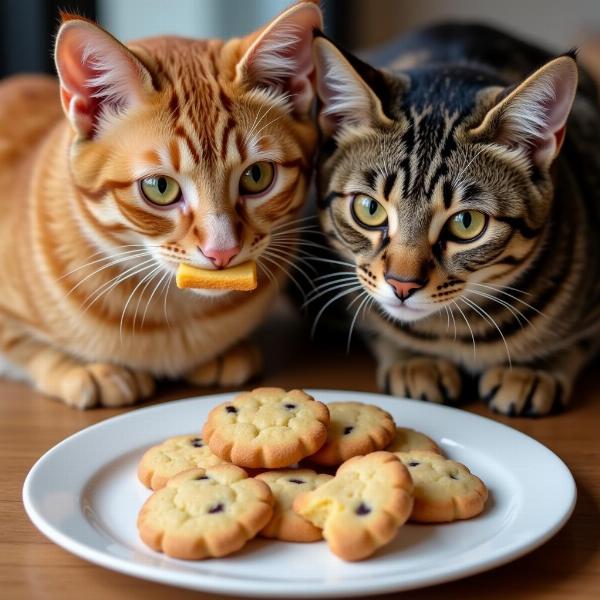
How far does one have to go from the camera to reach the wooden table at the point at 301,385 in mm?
925

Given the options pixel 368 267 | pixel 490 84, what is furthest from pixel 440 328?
pixel 490 84

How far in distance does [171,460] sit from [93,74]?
523 mm

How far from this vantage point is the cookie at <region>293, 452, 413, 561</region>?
0.89m

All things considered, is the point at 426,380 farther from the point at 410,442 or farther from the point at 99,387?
the point at 99,387

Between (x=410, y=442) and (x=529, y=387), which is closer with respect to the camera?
(x=410, y=442)

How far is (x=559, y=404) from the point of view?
4.58 feet

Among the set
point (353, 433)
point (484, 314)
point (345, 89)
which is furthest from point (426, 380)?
point (345, 89)

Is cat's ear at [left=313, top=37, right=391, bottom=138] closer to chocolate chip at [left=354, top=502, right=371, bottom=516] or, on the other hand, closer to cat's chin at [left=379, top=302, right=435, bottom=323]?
cat's chin at [left=379, top=302, right=435, bottom=323]

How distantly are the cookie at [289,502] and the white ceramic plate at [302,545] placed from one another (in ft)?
0.04

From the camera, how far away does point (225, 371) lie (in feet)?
4.92

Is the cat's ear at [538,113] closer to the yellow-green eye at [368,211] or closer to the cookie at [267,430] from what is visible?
the yellow-green eye at [368,211]

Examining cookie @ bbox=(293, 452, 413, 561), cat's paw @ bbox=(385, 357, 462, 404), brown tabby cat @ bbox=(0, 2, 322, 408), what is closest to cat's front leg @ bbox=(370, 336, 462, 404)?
cat's paw @ bbox=(385, 357, 462, 404)

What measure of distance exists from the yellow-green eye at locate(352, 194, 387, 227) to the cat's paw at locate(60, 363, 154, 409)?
0.44 m

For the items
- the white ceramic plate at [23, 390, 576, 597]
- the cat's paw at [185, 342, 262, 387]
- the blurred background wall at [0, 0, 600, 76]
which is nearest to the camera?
the white ceramic plate at [23, 390, 576, 597]
